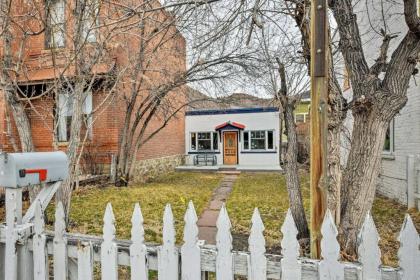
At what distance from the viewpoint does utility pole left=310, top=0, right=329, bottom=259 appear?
6.59ft

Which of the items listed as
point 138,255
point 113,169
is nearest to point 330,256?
point 138,255

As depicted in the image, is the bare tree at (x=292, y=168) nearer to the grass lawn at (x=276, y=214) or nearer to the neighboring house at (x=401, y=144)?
the grass lawn at (x=276, y=214)

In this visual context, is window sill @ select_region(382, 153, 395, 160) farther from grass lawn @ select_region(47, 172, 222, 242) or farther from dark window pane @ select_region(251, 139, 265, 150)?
dark window pane @ select_region(251, 139, 265, 150)

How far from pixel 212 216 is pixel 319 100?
16.9 ft

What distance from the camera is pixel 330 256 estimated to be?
1.68m

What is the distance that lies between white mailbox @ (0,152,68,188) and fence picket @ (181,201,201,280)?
1148 mm

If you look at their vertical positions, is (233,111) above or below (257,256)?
above

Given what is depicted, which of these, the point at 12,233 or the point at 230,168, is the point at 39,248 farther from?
the point at 230,168

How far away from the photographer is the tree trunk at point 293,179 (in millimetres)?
4332

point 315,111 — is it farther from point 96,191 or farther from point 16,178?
point 96,191

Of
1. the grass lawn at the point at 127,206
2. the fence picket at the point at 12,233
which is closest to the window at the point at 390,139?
the grass lawn at the point at 127,206

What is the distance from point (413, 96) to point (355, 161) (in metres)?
6.01

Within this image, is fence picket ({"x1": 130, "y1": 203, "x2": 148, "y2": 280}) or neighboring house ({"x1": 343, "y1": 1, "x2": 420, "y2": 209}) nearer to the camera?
fence picket ({"x1": 130, "y1": 203, "x2": 148, "y2": 280})

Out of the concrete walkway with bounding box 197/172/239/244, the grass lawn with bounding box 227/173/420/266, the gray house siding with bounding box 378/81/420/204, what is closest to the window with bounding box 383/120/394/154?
the gray house siding with bounding box 378/81/420/204
